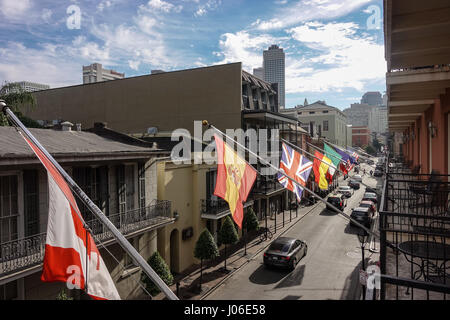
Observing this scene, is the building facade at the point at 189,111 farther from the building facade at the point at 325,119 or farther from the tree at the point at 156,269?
the building facade at the point at 325,119

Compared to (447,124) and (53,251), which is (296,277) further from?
(53,251)

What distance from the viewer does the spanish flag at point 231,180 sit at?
8825mm

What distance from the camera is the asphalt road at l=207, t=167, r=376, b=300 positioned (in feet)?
48.4

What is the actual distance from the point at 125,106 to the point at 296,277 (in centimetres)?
2384

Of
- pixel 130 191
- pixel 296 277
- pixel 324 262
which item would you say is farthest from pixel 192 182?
pixel 324 262

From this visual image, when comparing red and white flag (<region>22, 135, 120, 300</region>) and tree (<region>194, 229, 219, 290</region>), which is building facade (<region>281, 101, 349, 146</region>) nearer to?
tree (<region>194, 229, 219, 290</region>)

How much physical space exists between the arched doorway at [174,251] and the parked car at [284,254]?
17.6ft

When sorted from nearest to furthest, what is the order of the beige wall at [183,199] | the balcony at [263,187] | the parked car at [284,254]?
the beige wall at [183,199] < the parked car at [284,254] < the balcony at [263,187]

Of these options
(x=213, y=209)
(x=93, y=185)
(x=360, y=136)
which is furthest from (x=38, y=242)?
(x=360, y=136)

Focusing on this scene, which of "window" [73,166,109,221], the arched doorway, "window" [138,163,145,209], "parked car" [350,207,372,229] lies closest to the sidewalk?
the arched doorway

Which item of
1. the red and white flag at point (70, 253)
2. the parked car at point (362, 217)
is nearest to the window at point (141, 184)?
the red and white flag at point (70, 253)

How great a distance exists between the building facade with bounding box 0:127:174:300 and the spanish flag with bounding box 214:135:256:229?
3.39m

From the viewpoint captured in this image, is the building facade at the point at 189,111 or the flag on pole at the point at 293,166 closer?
the flag on pole at the point at 293,166
